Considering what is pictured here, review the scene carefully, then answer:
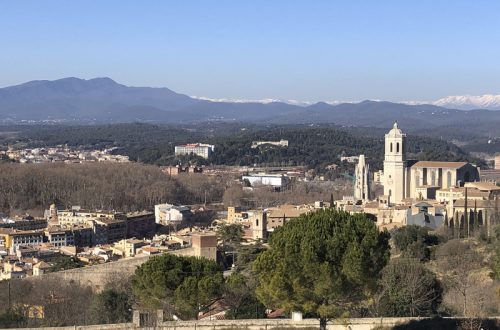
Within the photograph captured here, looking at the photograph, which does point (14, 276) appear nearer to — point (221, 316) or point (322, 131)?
point (221, 316)

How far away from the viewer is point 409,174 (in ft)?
133

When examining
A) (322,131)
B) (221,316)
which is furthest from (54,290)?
(322,131)

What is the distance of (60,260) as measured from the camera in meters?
29.2

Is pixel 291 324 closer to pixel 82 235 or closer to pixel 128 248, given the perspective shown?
pixel 128 248

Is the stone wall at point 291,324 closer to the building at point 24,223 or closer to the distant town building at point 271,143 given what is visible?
the building at point 24,223

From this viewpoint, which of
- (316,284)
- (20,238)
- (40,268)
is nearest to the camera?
(316,284)

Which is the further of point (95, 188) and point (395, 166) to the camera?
point (95, 188)

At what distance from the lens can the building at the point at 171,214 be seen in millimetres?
45562

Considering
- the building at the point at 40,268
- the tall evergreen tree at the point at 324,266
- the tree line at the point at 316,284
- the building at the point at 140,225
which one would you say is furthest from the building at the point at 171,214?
the tall evergreen tree at the point at 324,266

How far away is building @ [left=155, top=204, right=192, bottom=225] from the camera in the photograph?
149 feet

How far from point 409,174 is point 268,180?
2804 centimetres

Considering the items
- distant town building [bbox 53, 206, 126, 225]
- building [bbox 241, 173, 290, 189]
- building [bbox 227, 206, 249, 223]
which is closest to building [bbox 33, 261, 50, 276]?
distant town building [bbox 53, 206, 126, 225]

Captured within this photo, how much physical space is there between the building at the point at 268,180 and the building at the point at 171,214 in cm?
1736

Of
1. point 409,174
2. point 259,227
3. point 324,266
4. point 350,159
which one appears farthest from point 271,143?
point 324,266
